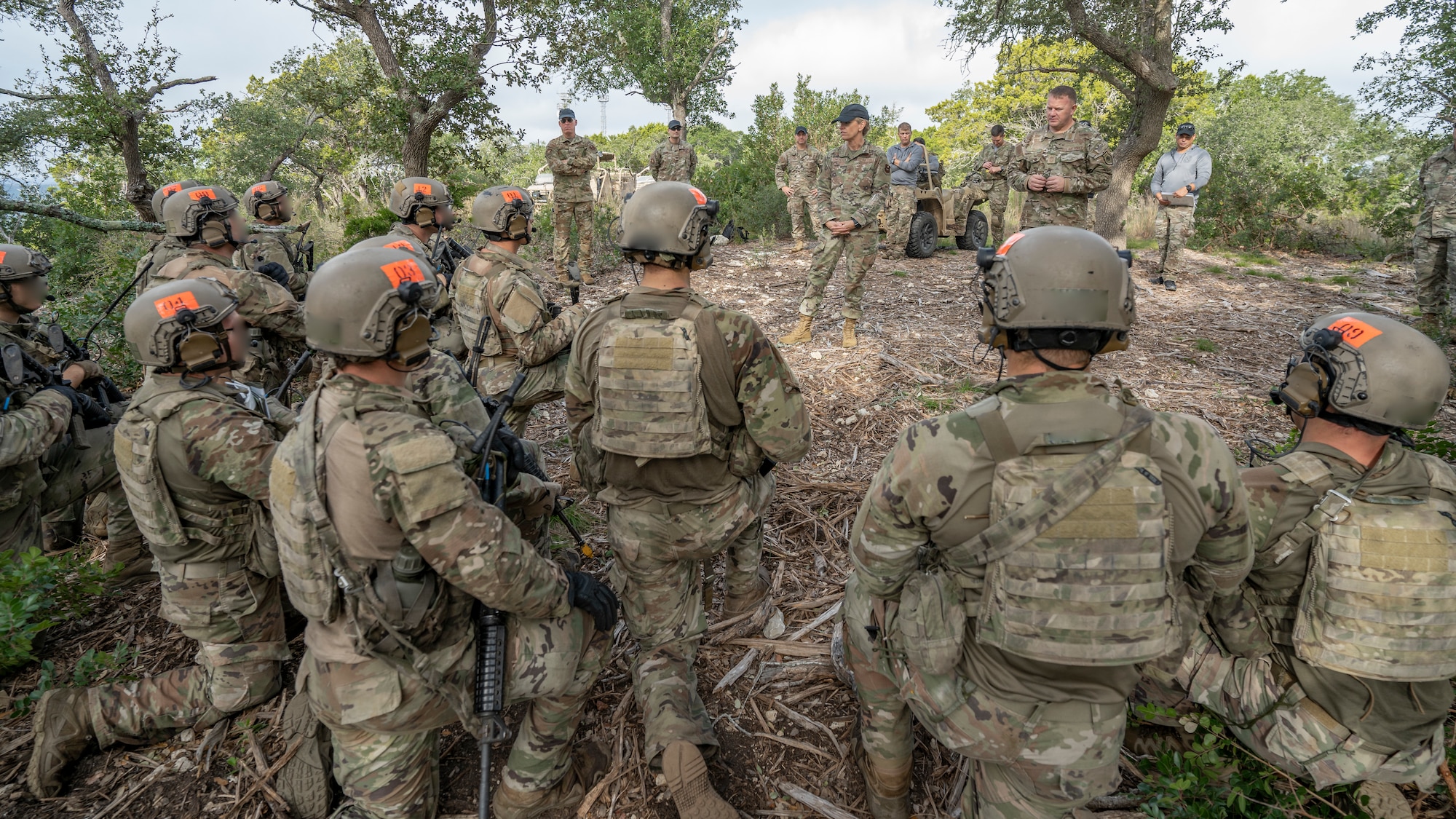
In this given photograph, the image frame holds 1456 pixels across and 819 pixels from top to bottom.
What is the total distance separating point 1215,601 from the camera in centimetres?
244

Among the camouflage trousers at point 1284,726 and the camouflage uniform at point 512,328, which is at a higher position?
the camouflage uniform at point 512,328

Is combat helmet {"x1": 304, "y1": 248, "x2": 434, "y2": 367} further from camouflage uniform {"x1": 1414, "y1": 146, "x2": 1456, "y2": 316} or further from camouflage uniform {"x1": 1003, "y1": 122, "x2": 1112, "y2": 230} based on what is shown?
camouflage uniform {"x1": 1414, "y1": 146, "x2": 1456, "y2": 316}

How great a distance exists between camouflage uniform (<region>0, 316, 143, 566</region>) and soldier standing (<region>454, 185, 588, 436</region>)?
235 centimetres

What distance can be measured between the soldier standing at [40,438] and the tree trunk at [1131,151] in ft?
47.1

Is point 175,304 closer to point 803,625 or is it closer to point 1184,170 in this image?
point 803,625

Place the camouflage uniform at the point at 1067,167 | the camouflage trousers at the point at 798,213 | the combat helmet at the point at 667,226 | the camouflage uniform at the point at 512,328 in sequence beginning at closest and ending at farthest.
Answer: the combat helmet at the point at 667,226, the camouflage uniform at the point at 512,328, the camouflage uniform at the point at 1067,167, the camouflage trousers at the point at 798,213

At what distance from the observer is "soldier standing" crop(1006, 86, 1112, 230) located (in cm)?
751

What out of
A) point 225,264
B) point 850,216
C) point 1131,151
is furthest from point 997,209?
point 225,264

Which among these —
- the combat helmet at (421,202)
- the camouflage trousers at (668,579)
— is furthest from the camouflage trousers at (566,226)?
the camouflage trousers at (668,579)

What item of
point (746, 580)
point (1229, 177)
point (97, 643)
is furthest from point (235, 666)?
point (1229, 177)

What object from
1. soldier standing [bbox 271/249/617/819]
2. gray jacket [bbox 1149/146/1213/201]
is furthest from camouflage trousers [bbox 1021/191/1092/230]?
soldier standing [bbox 271/249/617/819]

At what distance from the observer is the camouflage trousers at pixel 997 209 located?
14055mm

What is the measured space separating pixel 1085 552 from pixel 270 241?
726 cm

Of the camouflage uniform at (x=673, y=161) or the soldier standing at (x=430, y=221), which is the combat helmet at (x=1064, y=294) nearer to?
the soldier standing at (x=430, y=221)
